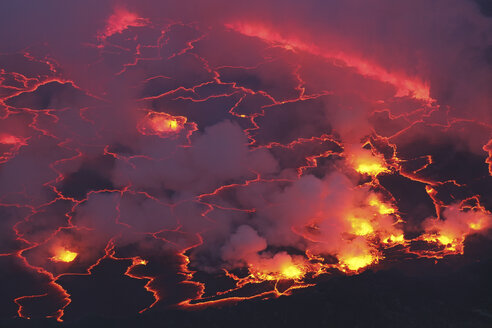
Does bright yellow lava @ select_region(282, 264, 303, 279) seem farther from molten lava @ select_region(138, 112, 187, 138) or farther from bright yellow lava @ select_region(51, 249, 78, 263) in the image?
molten lava @ select_region(138, 112, 187, 138)

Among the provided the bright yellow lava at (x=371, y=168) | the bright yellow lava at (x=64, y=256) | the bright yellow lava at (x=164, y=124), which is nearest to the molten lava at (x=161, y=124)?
the bright yellow lava at (x=164, y=124)

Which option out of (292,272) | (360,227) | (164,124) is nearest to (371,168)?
(360,227)

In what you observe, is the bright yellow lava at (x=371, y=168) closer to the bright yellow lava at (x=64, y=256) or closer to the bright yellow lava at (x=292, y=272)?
the bright yellow lava at (x=292, y=272)

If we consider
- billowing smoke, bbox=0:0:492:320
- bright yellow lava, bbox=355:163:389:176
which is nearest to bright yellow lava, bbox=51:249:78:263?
billowing smoke, bbox=0:0:492:320

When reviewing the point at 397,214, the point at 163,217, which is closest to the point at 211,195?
the point at 163,217

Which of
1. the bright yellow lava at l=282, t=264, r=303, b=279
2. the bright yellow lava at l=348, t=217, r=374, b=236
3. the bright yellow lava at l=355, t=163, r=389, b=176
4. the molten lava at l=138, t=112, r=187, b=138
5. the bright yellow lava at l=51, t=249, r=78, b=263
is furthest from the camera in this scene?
the molten lava at l=138, t=112, r=187, b=138

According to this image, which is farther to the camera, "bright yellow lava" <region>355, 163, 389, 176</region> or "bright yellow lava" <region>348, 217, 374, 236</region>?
"bright yellow lava" <region>355, 163, 389, 176</region>

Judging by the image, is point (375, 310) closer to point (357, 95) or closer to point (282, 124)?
point (282, 124)
